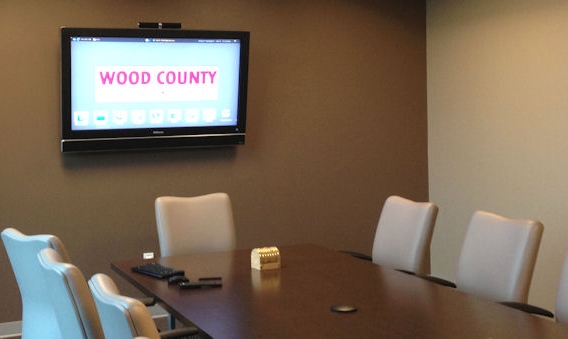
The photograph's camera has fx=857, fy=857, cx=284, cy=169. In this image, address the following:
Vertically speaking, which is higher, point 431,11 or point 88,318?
point 431,11

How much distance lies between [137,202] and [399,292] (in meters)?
3.05

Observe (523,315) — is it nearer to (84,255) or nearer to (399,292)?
(399,292)

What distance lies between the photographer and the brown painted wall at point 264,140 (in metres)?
6.09

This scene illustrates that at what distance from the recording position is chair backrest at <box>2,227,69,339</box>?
3.94 m

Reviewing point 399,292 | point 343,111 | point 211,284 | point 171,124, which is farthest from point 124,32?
point 399,292

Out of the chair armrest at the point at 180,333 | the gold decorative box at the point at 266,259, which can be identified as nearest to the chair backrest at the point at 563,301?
the gold decorative box at the point at 266,259

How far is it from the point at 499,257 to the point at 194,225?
6.71 feet

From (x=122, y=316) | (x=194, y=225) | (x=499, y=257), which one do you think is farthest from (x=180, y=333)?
(x=194, y=225)

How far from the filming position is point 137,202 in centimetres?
647

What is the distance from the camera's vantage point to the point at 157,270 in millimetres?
4496

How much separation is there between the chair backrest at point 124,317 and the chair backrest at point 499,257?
229 centimetres

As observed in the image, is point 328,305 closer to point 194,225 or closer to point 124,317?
point 124,317

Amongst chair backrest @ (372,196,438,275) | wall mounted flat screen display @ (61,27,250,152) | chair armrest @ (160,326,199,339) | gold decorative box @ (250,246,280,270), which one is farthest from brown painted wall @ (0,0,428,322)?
chair armrest @ (160,326,199,339)

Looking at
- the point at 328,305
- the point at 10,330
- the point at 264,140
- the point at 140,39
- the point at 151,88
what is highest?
the point at 140,39
